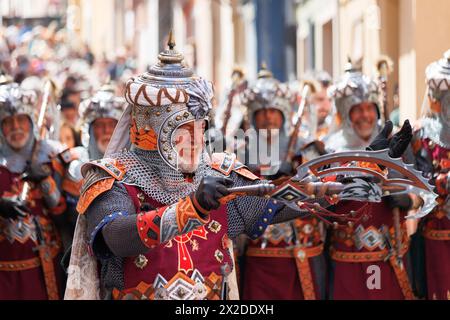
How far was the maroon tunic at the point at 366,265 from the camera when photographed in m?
8.93

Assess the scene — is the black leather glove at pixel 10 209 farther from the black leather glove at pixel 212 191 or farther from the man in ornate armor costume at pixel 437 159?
the black leather glove at pixel 212 191

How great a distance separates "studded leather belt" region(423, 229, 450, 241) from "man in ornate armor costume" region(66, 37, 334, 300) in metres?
2.62

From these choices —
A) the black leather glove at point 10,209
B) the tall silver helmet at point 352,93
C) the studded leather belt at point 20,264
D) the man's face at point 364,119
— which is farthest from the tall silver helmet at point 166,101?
the tall silver helmet at point 352,93

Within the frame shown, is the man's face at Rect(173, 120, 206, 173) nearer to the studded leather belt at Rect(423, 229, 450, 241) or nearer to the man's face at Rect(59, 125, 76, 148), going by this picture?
the studded leather belt at Rect(423, 229, 450, 241)

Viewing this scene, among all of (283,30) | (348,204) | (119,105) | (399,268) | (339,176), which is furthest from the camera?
(283,30)

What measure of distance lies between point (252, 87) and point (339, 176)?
451cm

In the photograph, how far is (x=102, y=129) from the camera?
9.70m

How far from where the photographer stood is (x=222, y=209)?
20.5ft

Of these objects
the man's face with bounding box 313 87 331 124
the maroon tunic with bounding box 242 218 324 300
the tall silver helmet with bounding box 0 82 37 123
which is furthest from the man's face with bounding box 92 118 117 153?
the man's face with bounding box 313 87 331 124

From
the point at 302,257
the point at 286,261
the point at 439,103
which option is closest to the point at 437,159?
the point at 439,103


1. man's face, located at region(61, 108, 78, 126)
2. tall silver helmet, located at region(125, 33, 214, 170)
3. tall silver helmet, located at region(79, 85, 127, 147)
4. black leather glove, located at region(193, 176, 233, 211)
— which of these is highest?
tall silver helmet, located at region(125, 33, 214, 170)

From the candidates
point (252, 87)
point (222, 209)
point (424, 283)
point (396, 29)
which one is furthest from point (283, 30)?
point (222, 209)

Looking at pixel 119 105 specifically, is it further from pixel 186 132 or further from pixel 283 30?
pixel 283 30

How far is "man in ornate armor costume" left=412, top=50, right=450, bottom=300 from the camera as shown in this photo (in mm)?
8508
